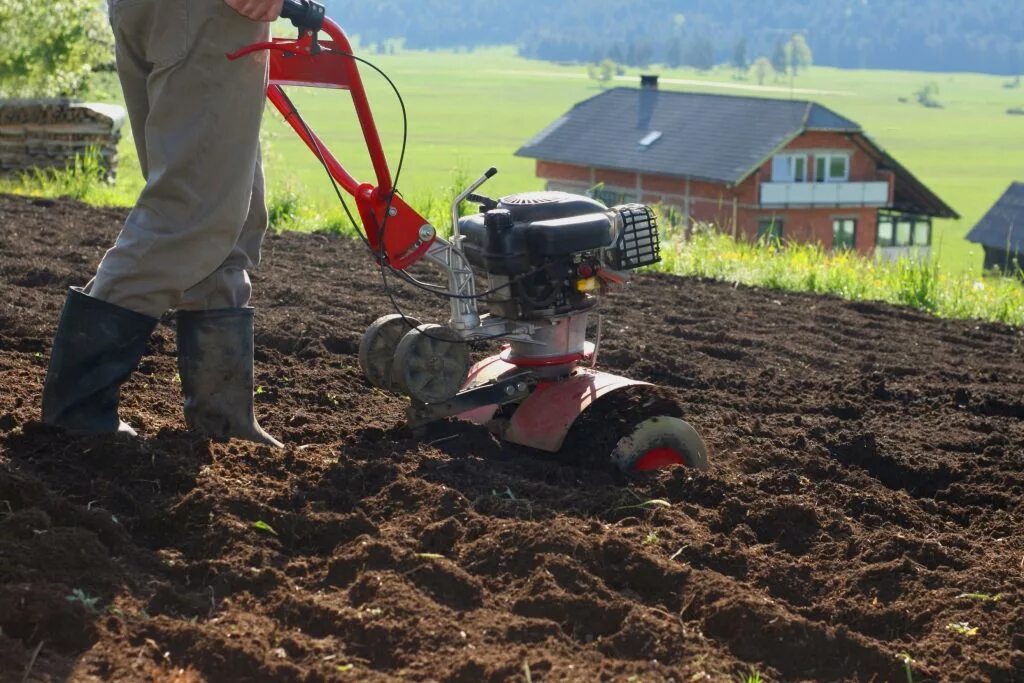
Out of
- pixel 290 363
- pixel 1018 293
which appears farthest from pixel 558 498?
pixel 1018 293

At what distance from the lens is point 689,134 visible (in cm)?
5816

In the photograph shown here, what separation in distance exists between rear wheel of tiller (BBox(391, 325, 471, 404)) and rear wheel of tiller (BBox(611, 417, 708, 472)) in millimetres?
517

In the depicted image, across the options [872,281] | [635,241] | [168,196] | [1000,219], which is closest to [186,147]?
[168,196]

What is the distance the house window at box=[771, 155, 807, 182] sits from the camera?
5706 centimetres

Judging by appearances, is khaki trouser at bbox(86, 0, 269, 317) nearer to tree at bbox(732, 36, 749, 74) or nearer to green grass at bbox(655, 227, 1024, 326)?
green grass at bbox(655, 227, 1024, 326)

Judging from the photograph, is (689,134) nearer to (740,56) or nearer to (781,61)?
(781,61)

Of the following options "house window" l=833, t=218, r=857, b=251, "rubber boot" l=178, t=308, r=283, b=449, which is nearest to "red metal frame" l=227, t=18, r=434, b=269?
"rubber boot" l=178, t=308, r=283, b=449

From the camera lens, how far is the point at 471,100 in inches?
5221

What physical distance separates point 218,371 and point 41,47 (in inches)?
420

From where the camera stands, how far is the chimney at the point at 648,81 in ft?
194

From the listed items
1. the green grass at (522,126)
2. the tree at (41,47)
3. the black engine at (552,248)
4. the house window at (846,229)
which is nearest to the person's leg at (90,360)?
the black engine at (552,248)

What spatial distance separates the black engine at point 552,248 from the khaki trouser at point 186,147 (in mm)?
756

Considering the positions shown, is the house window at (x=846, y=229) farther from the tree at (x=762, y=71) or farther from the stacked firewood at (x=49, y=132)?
the tree at (x=762, y=71)

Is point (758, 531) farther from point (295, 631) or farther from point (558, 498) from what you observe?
point (295, 631)
